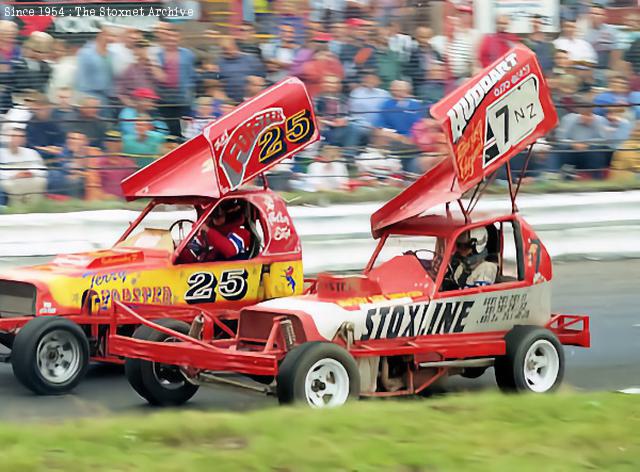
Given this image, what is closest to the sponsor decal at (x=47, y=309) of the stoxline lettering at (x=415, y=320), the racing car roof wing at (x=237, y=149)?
the racing car roof wing at (x=237, y=149)

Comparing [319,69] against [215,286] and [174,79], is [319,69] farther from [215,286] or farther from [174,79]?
[215,286]

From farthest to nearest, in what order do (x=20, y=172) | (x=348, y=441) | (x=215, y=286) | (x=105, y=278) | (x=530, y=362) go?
(x=20, y=172)
(x=215, y=286)
(x=105, y=278)
(x=530, y=362)
(x=348, y=441)

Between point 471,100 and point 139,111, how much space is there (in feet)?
20.7

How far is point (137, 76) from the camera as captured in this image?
14.9 m

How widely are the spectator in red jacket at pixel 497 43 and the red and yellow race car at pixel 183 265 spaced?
5693 mm

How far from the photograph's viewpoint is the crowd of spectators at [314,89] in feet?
48.0

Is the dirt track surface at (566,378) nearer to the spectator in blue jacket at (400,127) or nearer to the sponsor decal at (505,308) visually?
the sponsor decal at (505,308)

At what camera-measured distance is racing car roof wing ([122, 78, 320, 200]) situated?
34.2ft

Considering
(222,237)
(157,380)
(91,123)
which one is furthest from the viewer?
(91,123)

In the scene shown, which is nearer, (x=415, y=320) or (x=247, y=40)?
(x=415, y=320)

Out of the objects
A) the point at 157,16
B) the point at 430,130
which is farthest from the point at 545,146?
the point at 157,16

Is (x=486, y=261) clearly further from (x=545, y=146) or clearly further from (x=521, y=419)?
(x=545, y=146)

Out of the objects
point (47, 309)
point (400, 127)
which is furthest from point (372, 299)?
point (400, 127)

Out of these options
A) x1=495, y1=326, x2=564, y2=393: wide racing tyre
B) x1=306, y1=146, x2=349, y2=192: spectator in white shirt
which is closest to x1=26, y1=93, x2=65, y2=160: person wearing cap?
x1=306, y1=146, x2=349, y2=192: spectator in white shirt
